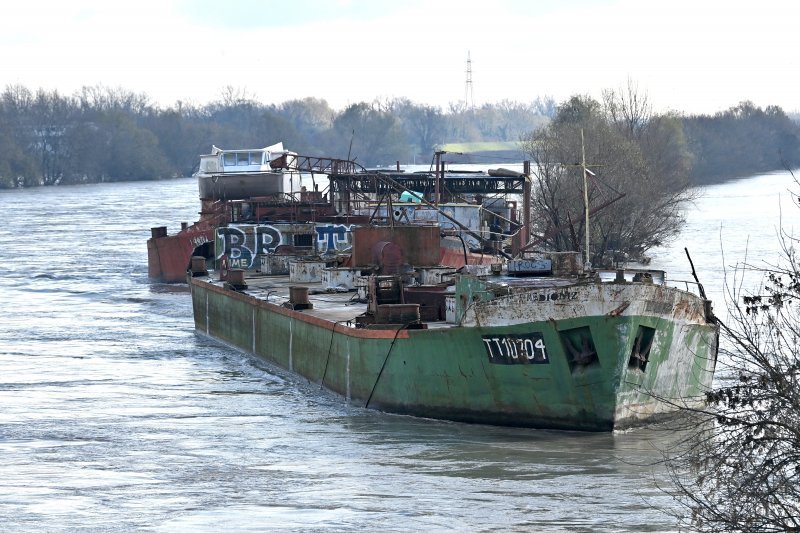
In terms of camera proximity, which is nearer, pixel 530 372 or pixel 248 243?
pixel 530 372

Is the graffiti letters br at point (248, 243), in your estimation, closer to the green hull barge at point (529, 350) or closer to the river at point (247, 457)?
the river at point (247, 457)

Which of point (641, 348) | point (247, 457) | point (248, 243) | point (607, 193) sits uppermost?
point (607, 193)

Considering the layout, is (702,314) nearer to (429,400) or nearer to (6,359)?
(429,400)

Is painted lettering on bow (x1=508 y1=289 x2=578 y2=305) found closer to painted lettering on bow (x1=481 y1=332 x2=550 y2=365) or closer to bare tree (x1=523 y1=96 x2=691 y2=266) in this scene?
painted lettering on bow (x1=481 y1=332 x2=550 y2=365)

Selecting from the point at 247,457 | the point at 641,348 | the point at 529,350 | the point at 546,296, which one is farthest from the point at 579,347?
the point at 247,457

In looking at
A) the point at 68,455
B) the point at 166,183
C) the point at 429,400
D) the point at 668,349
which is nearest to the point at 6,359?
the point at 68,455

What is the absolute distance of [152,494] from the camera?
54.2 ft

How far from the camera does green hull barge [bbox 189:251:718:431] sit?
1817 cm

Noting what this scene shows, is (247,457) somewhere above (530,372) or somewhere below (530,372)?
below

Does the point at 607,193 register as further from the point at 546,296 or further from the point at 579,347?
the point at 546,296

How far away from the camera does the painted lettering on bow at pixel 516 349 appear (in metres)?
18.5

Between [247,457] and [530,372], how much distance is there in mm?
4105

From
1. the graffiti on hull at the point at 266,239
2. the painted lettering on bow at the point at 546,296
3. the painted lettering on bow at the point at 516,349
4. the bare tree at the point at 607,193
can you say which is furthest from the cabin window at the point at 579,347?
the bare tree at the point at 607,193

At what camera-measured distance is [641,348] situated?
18656mm
